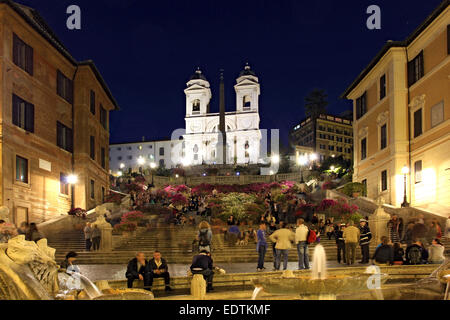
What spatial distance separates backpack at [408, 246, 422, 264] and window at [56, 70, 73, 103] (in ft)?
83.9

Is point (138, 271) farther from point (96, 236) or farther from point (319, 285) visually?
point (96, 236)

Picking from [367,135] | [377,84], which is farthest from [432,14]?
[367,135]

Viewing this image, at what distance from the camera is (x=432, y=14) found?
88.0 feet

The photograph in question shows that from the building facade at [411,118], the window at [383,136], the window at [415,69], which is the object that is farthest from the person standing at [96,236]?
the window at [383,136]

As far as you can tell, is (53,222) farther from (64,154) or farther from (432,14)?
(432,14)

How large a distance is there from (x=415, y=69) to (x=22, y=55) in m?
22.7

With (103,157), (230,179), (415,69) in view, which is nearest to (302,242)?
(415,69)

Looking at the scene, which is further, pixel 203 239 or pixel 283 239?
pixel 203 239

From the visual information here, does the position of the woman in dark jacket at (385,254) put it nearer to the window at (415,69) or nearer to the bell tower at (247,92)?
the window at (415,69)

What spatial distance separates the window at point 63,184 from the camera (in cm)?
3212

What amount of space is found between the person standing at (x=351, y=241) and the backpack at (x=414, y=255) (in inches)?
91.9

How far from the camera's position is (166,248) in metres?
21.6

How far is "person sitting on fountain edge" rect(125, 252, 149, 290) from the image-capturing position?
11125 mm

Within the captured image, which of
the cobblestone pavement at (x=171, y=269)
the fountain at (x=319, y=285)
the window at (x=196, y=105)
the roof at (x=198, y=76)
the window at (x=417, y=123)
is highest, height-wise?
the roof at (x=198, y=76)
